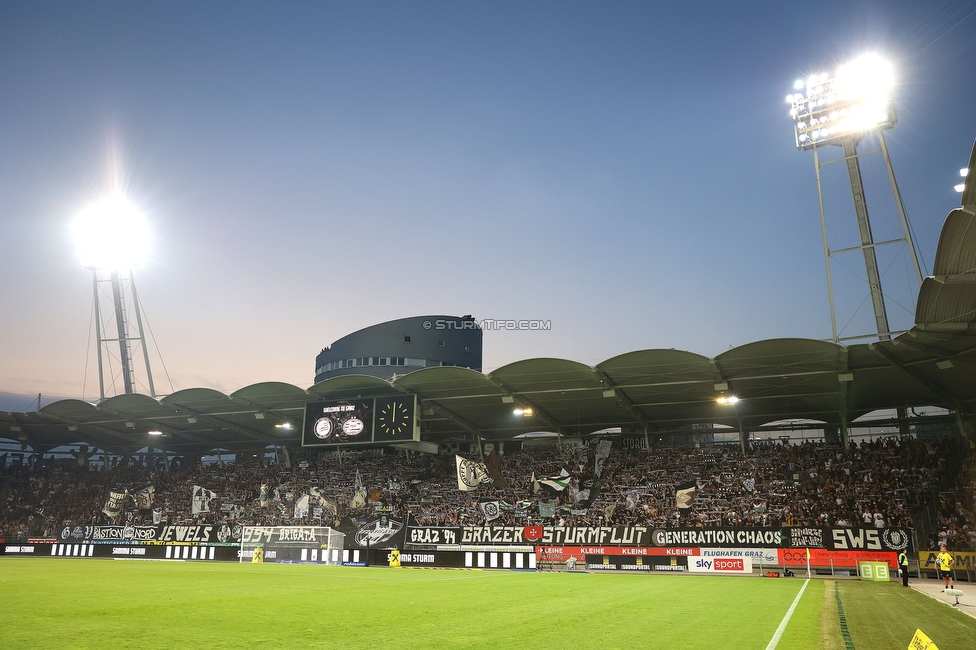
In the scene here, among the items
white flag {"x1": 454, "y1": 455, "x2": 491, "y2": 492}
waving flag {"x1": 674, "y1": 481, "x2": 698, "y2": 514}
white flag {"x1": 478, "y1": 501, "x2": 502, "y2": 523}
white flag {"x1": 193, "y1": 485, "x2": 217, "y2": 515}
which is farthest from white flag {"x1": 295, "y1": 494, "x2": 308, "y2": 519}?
waving flag {"x1": 674, "y1": 481, "x2": 698, "y2": 514}

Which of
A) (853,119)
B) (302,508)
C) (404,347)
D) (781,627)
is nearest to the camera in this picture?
(781,627)

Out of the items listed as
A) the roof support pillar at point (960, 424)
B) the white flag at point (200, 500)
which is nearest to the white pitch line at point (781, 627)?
the roof support pillar at point (960, 424)

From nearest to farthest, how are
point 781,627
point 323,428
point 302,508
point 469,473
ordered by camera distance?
point 781,627, point 323,428, point 469,473, point 302,508

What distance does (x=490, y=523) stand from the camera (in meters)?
40.0

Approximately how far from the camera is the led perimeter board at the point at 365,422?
37.7 metres

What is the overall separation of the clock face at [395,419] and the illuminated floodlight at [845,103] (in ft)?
90.9

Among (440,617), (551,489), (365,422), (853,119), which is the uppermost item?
(853,119)

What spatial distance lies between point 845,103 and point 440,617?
36.7 meters

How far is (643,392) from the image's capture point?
38469 millimetres

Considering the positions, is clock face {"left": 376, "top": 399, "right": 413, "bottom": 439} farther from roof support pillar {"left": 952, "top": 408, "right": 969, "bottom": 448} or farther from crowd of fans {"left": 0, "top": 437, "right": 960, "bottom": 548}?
roof support pillar {"left": 952, "top": 408, "right": 969, "bottom": 448}

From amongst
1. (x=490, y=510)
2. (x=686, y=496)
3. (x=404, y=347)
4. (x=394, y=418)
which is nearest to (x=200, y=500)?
(x=394, y=418)

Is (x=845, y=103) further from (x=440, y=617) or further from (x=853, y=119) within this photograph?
(x=440, y=617)

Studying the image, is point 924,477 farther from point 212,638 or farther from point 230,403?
point 230,403

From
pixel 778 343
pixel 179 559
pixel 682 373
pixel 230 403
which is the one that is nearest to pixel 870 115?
pixel 778 343
